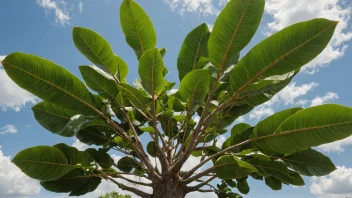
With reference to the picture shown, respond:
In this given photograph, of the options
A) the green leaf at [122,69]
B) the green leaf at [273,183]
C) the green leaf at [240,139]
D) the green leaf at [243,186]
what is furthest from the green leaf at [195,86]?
the green leaf at [273,183]

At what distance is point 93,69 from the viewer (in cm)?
369

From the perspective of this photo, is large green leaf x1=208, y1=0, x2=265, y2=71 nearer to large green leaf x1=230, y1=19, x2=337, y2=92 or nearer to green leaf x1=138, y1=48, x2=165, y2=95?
large green leaf x1=230, y1=19, x2=337, y2=92

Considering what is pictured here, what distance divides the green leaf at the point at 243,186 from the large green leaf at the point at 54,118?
83.7 inches

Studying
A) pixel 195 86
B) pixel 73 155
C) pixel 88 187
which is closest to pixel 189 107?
pixel 195 86

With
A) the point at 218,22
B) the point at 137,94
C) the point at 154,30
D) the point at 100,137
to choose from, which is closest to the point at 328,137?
the point at 218,22

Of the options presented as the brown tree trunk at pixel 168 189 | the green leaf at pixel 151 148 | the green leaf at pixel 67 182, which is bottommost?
the brown tree trunk at pixel 168 189

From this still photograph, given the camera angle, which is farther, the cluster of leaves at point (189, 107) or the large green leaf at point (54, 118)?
the large green leaf at point (54, 118)

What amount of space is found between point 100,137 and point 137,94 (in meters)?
1.12

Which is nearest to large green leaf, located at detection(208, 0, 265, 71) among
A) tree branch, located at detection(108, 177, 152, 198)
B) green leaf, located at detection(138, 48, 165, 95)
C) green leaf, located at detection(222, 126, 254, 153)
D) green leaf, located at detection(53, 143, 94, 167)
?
green leaf, located at detection(138, 48, 165, 95)

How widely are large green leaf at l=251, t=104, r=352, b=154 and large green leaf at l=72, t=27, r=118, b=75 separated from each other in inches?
67.7

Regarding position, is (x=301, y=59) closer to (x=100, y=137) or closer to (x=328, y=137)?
(x=328, y=137)

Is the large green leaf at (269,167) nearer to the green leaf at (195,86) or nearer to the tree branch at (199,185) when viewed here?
the tree branch at (199,185)

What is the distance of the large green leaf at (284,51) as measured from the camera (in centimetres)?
277

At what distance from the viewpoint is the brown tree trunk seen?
3600 mm
